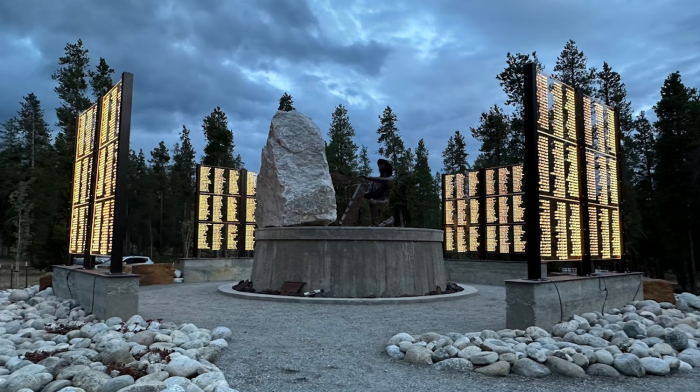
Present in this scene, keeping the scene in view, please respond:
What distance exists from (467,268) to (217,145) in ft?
99.1

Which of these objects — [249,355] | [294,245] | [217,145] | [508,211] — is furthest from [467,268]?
[217,145]

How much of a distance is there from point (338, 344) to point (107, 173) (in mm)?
5885

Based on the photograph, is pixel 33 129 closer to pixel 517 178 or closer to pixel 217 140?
pixel 217 140

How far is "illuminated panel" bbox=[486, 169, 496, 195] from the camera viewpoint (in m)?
16.0

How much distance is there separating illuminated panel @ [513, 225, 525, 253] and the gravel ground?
169 inches

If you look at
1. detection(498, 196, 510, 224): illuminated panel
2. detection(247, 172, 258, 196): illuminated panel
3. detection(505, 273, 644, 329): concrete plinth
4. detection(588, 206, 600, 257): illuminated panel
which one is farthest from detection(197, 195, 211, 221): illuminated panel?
detection(588, 206, 600, 257): illuminated panel

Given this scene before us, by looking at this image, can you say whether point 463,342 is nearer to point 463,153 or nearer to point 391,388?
point 391,388

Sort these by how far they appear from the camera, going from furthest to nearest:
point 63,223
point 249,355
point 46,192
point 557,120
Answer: point 46,192 < point 63,223 < point 557,120 < point 249,355

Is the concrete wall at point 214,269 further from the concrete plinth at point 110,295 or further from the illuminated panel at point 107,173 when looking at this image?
the concrete plinth at point 110,295

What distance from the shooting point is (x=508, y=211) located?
1552 cm

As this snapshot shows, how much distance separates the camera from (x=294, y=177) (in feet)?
46.9

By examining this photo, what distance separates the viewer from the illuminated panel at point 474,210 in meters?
16.4

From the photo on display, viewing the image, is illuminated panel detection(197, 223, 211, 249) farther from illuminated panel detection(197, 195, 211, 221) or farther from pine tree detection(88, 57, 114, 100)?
pine tree detection(88, 57, 114, 100)

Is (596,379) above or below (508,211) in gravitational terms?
below
